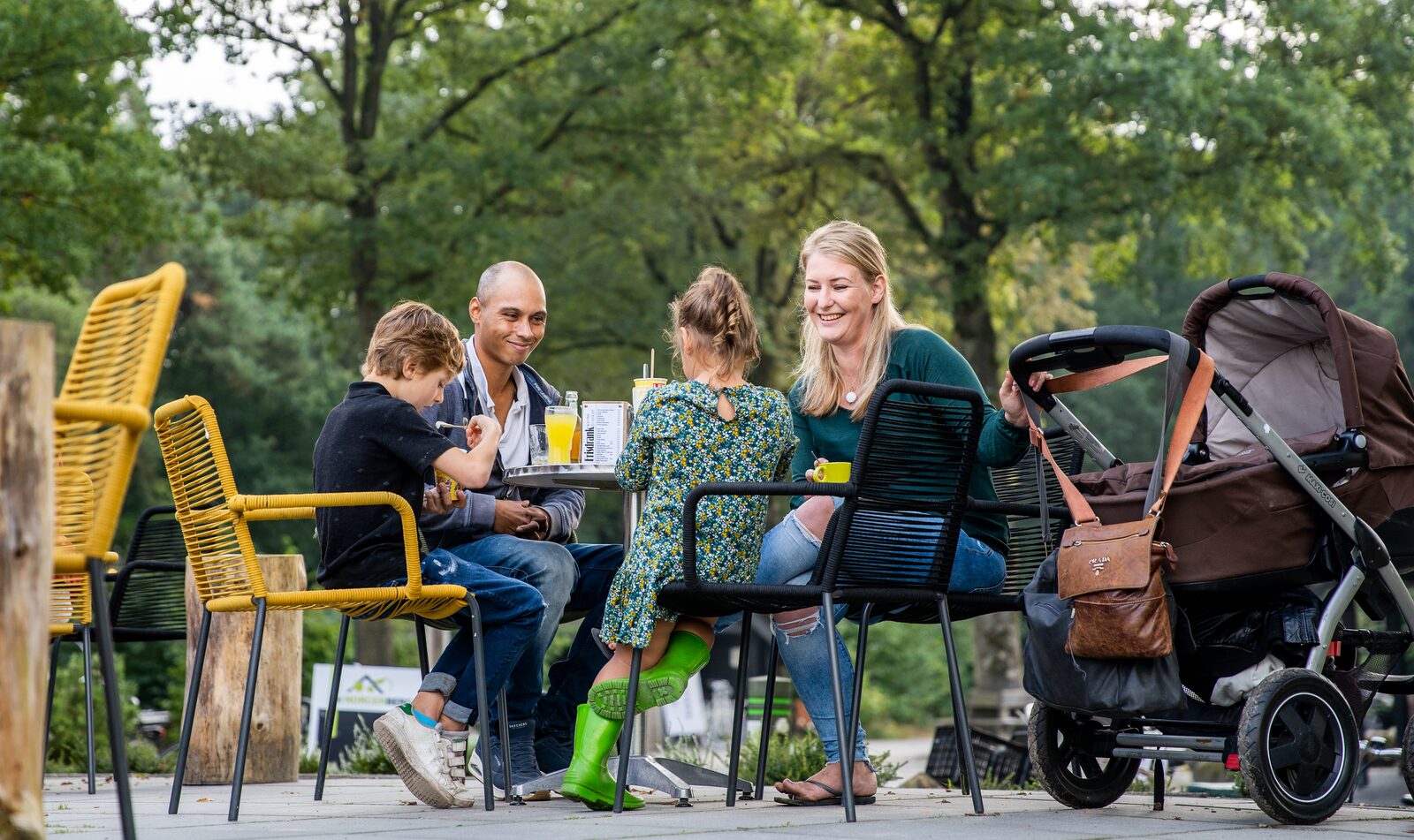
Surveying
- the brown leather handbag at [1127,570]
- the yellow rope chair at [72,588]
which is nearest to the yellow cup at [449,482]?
the yellow rope chair at [72,588]

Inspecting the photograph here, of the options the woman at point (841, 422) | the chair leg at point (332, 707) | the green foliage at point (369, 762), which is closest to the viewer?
the woman at point (841, 422)

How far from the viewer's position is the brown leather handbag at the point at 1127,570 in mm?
3744

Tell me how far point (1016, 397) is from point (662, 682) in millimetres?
1255

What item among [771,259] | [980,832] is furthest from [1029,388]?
[771,259]

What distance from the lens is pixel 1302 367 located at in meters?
4.41

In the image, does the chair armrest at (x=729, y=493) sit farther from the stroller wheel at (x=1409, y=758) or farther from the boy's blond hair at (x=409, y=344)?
the stroller wheel at (x=1409, y=758)

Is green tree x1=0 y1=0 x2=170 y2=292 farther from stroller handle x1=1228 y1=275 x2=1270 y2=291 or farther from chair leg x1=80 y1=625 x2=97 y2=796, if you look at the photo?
stroller handle x1=1228 y1=275 x2=1270 y2=291

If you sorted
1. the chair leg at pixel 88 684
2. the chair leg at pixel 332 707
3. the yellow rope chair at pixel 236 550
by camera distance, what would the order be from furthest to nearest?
the chair leg at pixel 88 684 < the chair leg at pixel 332 707 < the yellow rope chair at pixel 236 550

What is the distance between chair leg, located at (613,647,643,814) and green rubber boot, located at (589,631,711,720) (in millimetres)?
35

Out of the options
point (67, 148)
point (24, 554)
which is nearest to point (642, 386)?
point (24, 554)

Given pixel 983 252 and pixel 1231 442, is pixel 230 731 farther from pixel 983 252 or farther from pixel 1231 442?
pixel 983 252

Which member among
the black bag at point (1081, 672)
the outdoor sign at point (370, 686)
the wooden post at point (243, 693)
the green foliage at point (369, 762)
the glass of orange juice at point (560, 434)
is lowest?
the outdoor sign at point (370, 686)

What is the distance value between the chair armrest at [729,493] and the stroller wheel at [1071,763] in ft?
3.11

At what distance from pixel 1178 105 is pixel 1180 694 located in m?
12.3
